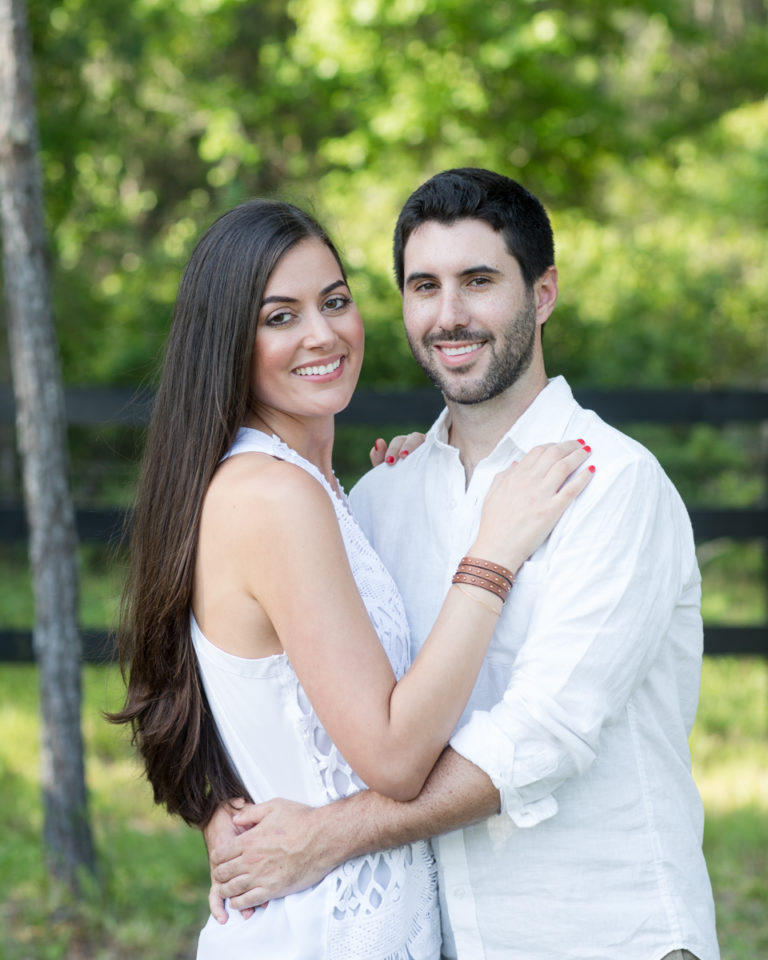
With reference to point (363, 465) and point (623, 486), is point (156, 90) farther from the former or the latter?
point (623, 486)

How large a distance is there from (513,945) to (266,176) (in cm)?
1183

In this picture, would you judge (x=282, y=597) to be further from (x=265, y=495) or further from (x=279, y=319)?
(x=279, y=319)

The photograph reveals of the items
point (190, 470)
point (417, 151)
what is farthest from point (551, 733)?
point (417, 151)

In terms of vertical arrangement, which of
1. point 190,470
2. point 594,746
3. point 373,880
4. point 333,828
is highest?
point 190,470

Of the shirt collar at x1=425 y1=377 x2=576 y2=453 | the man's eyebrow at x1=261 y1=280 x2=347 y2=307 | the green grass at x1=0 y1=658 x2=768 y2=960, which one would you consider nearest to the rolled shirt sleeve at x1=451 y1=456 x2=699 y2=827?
the shirt collar at x1=425 y1=377 x2=576 y2=453

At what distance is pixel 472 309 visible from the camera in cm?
220

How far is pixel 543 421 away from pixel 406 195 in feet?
26.6

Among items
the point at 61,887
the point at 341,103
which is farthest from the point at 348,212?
the point at 61,887

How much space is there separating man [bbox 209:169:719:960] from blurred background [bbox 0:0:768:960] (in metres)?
2.94

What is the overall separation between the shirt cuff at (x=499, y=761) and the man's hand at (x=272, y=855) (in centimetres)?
31

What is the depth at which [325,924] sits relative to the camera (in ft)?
6.26

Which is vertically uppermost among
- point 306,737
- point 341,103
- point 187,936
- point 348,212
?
point 341,103

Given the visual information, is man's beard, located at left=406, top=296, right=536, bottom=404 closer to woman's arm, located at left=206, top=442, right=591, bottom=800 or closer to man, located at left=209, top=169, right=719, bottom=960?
man, located at left=209, top=169, right=719, bottom=960

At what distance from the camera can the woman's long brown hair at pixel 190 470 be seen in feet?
6.65
